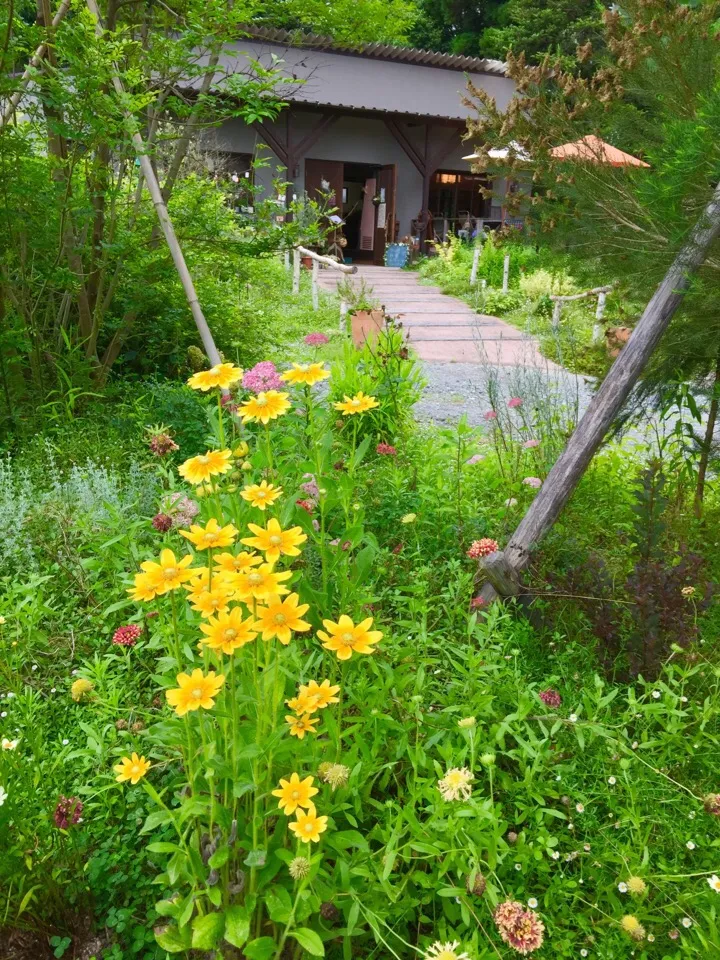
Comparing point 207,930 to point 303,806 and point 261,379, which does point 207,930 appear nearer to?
point 303,806

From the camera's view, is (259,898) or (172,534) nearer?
(259,898)

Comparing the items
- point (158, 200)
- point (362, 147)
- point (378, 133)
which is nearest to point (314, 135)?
point (362, 147)

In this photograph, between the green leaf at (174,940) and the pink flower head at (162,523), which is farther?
the pink flower head at (162,523)

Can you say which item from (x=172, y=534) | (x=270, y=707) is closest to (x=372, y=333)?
(x=172, y=534)

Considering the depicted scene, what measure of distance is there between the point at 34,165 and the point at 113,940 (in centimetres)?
357

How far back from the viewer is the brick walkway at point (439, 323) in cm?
744

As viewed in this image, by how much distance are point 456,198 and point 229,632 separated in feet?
61.4

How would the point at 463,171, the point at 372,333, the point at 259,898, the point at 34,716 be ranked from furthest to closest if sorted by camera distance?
the point at 463,171, the point at 372,333, the point at 34,716, the point at 259,898

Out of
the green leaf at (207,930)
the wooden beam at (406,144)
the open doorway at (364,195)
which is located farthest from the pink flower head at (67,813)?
the wooden beam at (406,144)

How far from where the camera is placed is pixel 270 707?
1293 mm

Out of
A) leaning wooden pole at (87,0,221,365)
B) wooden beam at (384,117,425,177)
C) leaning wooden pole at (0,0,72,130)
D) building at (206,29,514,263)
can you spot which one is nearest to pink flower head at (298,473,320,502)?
leaning wooden pole at (87,0,221,365)

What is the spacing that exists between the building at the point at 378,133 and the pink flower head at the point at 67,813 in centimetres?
1305

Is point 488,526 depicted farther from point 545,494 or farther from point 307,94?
point 307,94

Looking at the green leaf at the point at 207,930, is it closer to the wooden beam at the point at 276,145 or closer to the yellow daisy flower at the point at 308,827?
the yellow daisy flower at the point at 308,827
